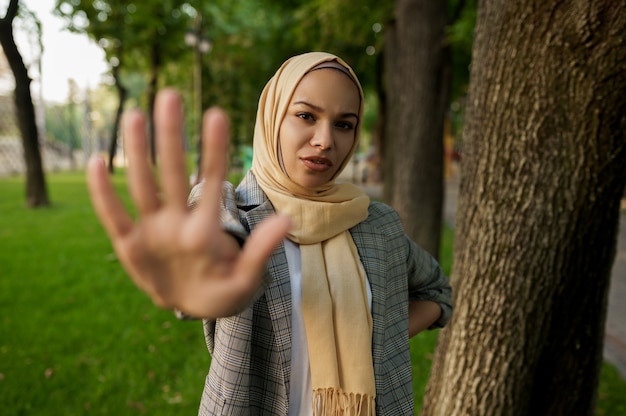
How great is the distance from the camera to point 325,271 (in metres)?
1.45

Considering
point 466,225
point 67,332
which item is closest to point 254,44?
point 67,332

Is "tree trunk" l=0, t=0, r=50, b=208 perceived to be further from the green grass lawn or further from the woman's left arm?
the woman's left arm

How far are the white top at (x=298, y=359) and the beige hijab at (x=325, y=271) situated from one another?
4cm

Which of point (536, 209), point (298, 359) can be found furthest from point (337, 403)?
point (536, 209)

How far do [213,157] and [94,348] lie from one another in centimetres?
402

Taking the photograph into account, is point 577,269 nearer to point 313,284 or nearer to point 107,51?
point 313,284

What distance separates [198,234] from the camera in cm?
89

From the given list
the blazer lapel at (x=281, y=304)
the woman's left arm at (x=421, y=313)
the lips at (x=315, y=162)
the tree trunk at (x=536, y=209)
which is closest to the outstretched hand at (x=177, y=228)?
the blazer lapel at (x=281, y=304)

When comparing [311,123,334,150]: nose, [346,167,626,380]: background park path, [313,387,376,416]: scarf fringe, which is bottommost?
[346,167,626,380]: background park path

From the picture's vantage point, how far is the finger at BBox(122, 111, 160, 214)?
0.86 meters

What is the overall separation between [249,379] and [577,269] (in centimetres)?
176

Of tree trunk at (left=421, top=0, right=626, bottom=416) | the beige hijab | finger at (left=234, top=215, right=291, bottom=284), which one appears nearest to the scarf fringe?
the beige hijab

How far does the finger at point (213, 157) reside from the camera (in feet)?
2.85

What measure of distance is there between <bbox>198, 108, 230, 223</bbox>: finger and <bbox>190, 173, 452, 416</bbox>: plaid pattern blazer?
251 millimetres
